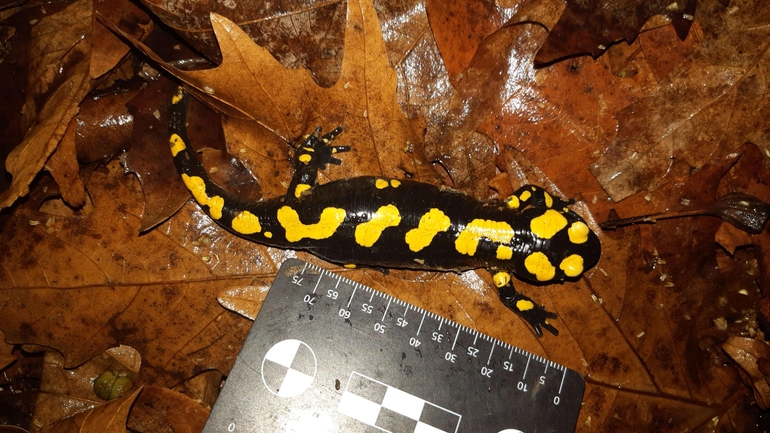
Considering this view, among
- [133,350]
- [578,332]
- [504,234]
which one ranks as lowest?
[133,350]

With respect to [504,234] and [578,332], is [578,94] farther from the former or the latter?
[578,332]

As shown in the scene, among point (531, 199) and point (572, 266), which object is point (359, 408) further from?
point (531, 199)

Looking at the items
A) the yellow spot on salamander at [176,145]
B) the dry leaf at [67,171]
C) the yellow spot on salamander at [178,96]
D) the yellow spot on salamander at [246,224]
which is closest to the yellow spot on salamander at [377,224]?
the yellow spot on salamander at [246,224]

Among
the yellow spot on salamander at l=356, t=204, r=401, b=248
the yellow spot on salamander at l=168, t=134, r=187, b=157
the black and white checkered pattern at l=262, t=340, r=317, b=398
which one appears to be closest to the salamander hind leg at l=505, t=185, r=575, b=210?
the yellow spot on salamander at l=356, t=204, r=401, b=248

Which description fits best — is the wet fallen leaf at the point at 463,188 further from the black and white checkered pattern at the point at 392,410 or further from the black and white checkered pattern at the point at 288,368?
the black and white checkered pattern at the point at 392,410

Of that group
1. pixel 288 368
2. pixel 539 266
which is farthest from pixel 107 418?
pixel 539 266

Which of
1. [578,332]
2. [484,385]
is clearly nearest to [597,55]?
[578,332]

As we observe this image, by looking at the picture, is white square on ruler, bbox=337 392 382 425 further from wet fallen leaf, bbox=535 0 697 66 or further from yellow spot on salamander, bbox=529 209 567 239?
wet fallen leaf, bbox=535 0 697 66
